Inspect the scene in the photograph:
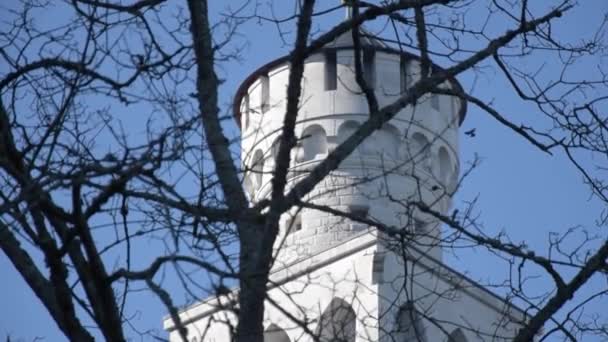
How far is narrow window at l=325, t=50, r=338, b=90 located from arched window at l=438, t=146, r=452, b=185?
201cm

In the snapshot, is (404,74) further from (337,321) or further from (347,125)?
(347,125)

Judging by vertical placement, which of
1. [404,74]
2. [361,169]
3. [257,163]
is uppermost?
[361,169]

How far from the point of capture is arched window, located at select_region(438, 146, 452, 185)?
26109mm

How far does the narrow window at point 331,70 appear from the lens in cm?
2475

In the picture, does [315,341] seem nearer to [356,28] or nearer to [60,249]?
[60,249]

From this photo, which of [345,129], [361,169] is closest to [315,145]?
[345,129]

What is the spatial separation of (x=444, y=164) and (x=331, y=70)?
2.46m

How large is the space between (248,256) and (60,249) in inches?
37.0

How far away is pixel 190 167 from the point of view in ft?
22.3

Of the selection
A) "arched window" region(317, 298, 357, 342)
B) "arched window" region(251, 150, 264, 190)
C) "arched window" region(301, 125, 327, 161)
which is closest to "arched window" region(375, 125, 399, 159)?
"arched window" region(301, 125, 327, 161)

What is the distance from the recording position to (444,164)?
26.2 meters

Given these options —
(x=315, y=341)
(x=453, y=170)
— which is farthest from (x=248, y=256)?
(x=453, y=170)

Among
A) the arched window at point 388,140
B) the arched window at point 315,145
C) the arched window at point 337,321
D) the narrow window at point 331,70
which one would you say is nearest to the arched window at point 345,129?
the arched window at point 315,145

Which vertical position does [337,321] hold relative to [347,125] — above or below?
below
